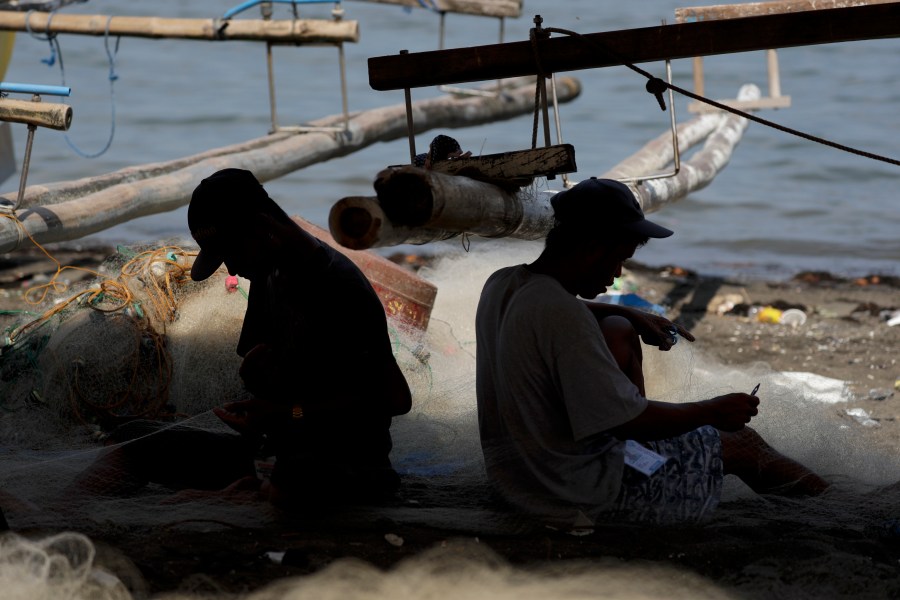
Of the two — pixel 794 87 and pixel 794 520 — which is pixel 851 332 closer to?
pixel 794 520

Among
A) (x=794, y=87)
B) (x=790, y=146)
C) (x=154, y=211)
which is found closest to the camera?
(x=154, y=211)

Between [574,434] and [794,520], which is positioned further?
[794,520]

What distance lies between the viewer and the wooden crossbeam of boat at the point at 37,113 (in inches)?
214

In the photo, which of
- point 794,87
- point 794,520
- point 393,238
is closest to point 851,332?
point 794,520

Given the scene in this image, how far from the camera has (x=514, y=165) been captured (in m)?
3.35

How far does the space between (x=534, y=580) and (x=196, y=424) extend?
159 cm

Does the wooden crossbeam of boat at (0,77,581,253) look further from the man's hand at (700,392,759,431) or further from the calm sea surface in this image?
the man's hand at (700,392,759,431)

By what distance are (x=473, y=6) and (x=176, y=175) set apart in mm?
4159

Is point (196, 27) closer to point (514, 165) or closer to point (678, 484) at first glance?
point (514, 165)

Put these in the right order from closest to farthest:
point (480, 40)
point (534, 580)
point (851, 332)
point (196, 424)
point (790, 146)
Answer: point (534, 580) < point (196, 424) < point (851, 332) < point (790, 146) < point (480, 40)

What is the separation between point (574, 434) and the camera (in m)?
3.14

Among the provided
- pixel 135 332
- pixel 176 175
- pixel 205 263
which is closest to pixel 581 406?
pixel 205 263

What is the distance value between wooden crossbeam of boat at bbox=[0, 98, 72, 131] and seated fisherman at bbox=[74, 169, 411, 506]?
2.26m

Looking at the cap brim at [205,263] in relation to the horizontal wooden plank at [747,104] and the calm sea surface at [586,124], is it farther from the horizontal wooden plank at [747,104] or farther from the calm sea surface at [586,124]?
the horizontal wooden plank at [747,104]
